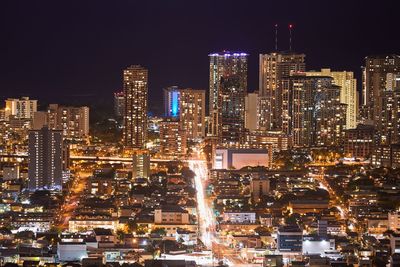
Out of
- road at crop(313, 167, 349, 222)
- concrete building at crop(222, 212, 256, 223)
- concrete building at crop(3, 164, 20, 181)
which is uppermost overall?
concrete building at crop(3, 164, 20, 181)

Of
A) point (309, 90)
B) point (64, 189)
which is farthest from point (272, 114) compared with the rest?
point (64, 189)

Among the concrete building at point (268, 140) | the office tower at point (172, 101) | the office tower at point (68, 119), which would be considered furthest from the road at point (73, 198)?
the office tower at point (172, 101)

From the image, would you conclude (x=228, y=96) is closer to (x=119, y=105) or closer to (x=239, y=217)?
(x=119, y=105)

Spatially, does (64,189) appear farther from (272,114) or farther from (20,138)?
(272,114)

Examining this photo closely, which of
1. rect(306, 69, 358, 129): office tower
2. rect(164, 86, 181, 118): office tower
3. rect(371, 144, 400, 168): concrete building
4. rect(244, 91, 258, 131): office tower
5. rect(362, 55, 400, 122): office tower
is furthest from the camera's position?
rect(164, 86, 181, 118): office tower

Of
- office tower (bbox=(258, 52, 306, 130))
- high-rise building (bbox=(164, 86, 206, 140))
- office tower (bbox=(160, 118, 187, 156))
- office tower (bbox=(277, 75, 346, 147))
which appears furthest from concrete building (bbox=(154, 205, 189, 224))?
office tower (bbox=(258, 52, 306, 130))

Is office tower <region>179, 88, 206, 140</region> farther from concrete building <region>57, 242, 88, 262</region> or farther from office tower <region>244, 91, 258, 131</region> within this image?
concrete building <region>57, 242, 88, 262</region>

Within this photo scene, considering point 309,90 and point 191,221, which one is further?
point 309,90
